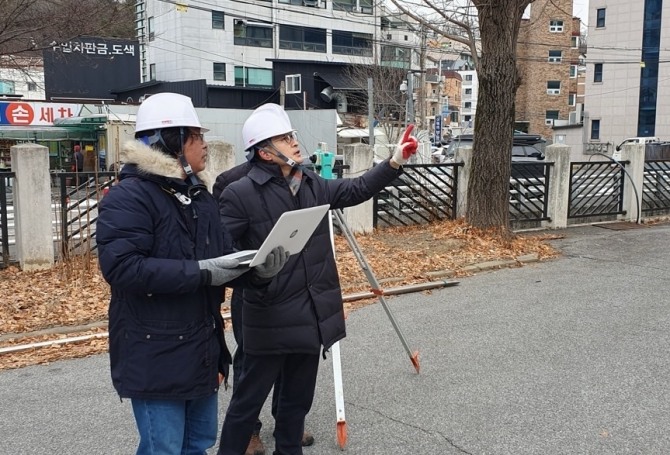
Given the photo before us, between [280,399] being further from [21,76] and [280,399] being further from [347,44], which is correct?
[347,44]

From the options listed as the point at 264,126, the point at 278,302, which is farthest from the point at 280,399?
the point at 264,126

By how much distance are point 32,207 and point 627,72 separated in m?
46.7

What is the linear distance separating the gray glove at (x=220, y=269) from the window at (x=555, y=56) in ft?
208

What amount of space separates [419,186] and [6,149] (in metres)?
18.3

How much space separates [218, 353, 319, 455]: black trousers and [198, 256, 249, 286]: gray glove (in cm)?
89

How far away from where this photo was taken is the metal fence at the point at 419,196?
1179 centimetres

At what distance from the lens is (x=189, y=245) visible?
8.73 feet

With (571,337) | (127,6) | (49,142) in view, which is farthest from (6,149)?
(571,337)

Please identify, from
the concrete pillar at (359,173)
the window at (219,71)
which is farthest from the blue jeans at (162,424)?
the window at (219,71)

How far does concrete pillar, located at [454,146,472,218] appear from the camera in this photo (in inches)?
476

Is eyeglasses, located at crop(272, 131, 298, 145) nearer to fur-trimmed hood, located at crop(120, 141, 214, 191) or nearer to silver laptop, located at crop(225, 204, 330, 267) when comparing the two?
silver laptop, located at crop(225, 204, 330, 267)

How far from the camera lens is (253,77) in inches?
1960

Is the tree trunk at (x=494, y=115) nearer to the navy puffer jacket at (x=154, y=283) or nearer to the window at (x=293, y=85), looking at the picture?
the navy puffer jacket at (x=154, y=283)

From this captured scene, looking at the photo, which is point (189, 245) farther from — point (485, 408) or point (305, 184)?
point (485, 408)
